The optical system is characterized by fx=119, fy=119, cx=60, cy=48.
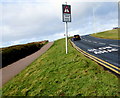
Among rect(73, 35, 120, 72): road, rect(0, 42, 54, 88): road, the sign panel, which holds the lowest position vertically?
rect(0, 42, 54, 88): road

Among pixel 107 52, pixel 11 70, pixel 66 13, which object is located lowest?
pixel 11 70

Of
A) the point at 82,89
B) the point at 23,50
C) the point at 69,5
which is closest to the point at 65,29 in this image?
the point at 69,5

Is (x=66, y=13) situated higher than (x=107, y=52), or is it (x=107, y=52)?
(x=66, y=13)

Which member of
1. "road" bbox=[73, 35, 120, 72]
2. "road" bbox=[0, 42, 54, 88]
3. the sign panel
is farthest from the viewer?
the sign panel

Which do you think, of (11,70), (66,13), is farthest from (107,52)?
(11,70)

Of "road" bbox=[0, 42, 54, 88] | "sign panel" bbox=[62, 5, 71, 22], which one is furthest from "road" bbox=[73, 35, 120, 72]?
"road" bbox=[0, 42, 54, 88]

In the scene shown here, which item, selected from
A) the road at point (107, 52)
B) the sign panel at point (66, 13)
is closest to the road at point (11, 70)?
the sign panel at point (66, 13)

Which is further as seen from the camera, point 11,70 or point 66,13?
point 66,13

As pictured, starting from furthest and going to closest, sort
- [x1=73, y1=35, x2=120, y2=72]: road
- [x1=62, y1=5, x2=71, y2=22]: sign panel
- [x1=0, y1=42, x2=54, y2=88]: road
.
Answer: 1. [x1=62, y1=5, x2=71, y2=22]: sign panel
2. [x1=0, y1=42, x2=54, y2=88]: road
3. [x1=73, y1=35, x2=120, y2=72]: road

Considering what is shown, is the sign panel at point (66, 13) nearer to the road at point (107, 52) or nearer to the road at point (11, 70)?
the road at point (107, 52)

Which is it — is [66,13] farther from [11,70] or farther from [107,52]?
[11,70]

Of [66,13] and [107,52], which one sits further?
[66,13]

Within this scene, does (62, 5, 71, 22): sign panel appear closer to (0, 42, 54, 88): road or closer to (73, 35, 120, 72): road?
(73, 35, 120, 72): road

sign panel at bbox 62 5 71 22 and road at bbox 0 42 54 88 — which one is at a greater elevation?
sign panel at bbox 62 5 71 22
